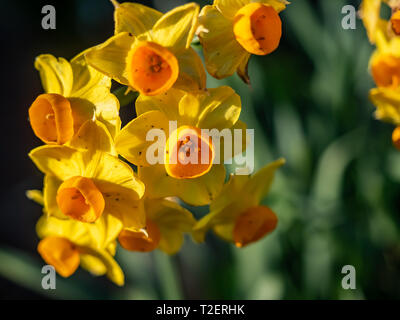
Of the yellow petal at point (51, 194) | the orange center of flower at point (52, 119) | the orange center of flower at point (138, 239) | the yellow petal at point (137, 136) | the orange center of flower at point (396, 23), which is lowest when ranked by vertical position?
the orange center of flower at point (138, 239)

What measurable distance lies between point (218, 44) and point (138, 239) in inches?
20.6

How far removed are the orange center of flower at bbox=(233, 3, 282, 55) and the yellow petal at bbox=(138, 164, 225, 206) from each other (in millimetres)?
290

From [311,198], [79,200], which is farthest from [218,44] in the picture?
[311,198]

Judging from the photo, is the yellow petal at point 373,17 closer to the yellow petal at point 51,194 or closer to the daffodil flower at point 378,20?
the daffodil flower at point 378,20

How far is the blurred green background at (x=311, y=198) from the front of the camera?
1745 mm

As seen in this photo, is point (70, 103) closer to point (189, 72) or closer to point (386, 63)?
point (189, 72)

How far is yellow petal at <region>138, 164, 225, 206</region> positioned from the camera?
1.06 m

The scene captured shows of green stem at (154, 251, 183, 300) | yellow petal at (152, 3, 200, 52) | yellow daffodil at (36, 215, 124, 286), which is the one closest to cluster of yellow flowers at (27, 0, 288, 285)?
yellow petal at (152, 3, 200, 52)

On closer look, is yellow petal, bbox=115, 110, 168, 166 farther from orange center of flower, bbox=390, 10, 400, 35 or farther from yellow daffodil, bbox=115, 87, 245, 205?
orange center of flower, bbox=390, 10, 400, 35

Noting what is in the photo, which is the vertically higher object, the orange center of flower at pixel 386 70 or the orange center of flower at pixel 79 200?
the orange center of flower at pixel 386 70

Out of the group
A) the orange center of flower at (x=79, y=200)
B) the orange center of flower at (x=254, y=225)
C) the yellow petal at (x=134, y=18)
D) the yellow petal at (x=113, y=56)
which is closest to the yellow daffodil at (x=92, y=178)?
the orange center of flower at (x=79, y=200)

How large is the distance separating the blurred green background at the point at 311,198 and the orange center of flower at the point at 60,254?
0.49 m

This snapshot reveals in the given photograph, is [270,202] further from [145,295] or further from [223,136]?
[223,136]

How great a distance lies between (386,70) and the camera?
1.14 m
